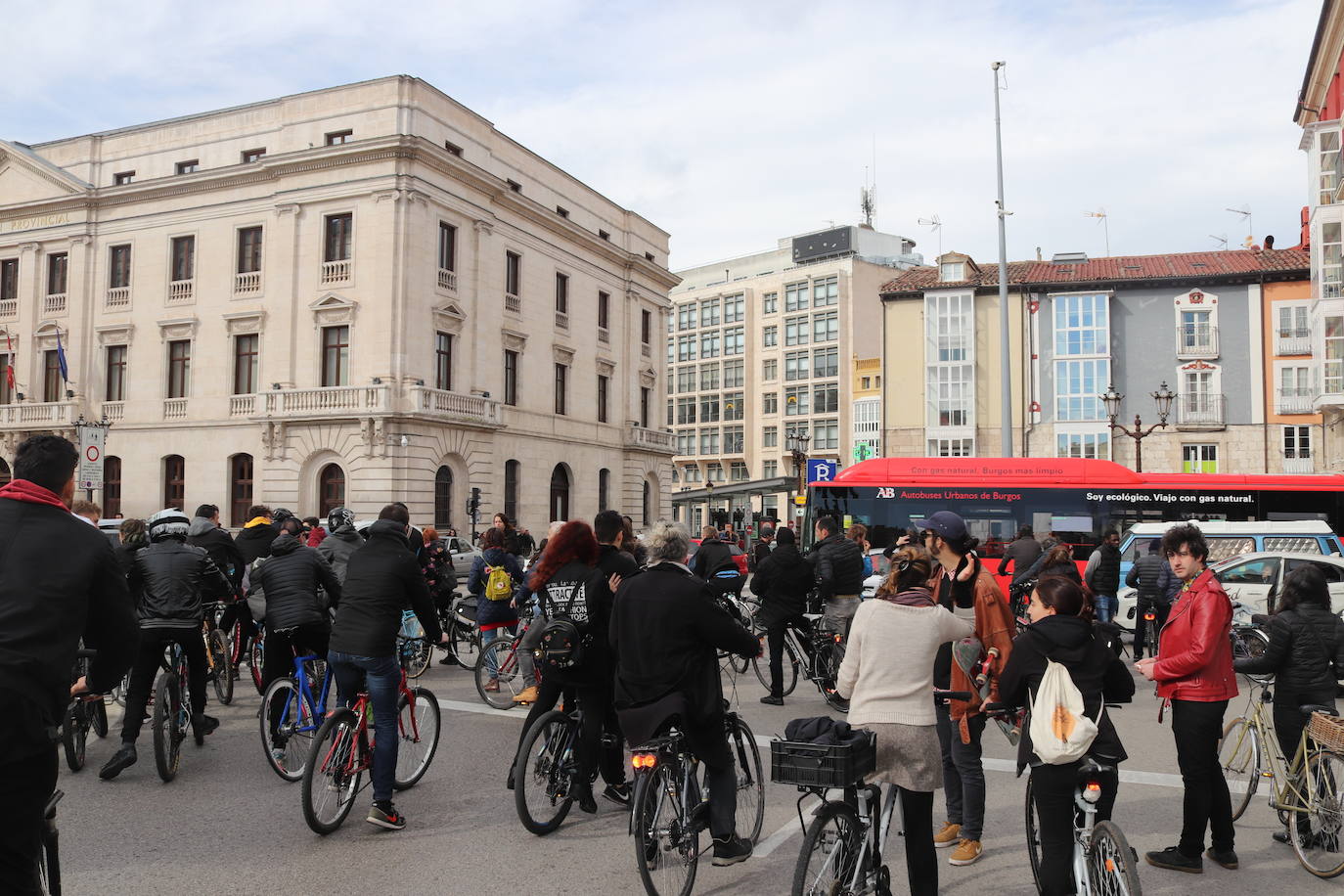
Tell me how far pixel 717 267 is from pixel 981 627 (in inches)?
3638

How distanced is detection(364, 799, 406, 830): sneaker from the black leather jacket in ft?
8.20

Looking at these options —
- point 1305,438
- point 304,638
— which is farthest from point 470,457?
point 1305,438

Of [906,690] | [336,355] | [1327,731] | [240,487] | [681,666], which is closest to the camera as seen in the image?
[906,690]

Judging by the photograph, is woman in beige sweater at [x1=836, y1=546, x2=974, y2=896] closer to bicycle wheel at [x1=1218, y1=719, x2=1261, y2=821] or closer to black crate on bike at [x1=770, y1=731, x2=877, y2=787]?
black crate on bike at [x1=770, y1=731, x2=877, y2=787]

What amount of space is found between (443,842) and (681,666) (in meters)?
2.00

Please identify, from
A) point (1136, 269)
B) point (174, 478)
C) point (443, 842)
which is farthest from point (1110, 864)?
point (1136, 269)

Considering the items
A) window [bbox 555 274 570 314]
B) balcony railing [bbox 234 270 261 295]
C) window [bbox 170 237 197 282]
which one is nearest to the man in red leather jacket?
balcony railing [bbox 234 270 261 295]

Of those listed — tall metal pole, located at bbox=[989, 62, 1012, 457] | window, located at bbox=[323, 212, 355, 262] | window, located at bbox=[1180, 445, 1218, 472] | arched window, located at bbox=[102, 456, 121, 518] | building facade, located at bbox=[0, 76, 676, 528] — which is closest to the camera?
tall metal pole, located at bbox=[989, 62, 1012, 457]

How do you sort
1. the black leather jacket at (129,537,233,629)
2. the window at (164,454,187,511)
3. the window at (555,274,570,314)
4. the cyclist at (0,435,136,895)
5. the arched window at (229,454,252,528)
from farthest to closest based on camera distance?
the window at (555,274,570,314) → the window at (164,454,187,511) → the arched window at (229,454,252,528) → the black leather jacket at (129,537,233,629) → the cyclist at (0,435,136,895)

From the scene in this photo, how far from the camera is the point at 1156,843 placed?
244 inches

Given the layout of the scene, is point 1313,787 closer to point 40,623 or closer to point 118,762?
point 40,623

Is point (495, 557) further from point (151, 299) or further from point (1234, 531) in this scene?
point (151, 299)

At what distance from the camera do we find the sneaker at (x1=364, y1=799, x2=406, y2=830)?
624 centimetres

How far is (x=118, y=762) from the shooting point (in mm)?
7547
